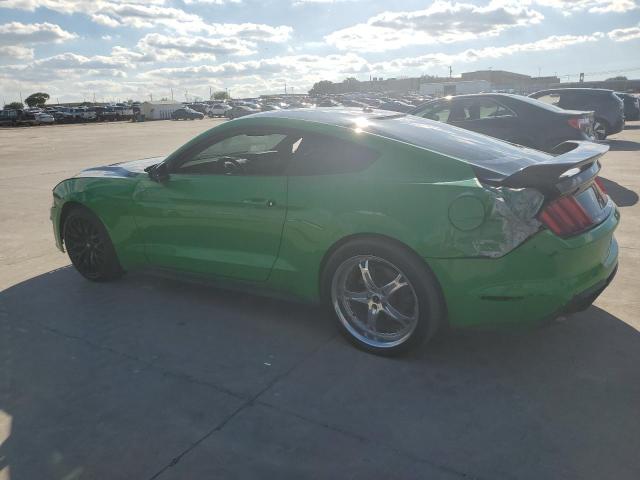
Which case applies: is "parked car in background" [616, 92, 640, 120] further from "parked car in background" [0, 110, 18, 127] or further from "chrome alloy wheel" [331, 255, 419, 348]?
"parked car in background" [0, 110, 18, 127]

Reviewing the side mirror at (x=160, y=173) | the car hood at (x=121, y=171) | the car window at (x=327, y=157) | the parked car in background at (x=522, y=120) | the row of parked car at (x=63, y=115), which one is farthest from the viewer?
the row of parked car at (x=63, y=115)

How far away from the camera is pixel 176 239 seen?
425 cm

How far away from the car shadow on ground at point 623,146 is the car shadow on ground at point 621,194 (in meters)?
5.65

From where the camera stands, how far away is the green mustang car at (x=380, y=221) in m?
2.96

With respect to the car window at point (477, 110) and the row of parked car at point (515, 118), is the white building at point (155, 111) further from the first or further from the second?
the car window at point (477, 110)

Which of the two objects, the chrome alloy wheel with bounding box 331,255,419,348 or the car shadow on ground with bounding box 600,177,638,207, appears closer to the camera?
the chrome alloy wheel with bounding box 331,255,419,348

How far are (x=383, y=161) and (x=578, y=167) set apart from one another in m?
1.12

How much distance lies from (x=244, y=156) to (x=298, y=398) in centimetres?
246

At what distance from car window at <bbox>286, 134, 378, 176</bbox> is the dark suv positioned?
42.5ft

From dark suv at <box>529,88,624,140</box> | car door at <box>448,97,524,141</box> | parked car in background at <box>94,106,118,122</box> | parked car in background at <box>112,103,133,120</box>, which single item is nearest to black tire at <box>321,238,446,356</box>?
car door at <box>448,97,524,141</box>

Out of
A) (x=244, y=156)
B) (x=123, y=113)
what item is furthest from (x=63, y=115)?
(x=244, y=156)

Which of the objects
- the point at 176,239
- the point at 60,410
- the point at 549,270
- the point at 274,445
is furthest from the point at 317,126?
the point at 60,410

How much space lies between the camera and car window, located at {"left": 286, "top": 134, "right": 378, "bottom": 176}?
11.3 feet

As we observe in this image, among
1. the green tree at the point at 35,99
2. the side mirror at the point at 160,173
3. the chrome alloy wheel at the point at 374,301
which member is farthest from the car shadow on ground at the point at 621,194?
the green tree at the point at 35,99
